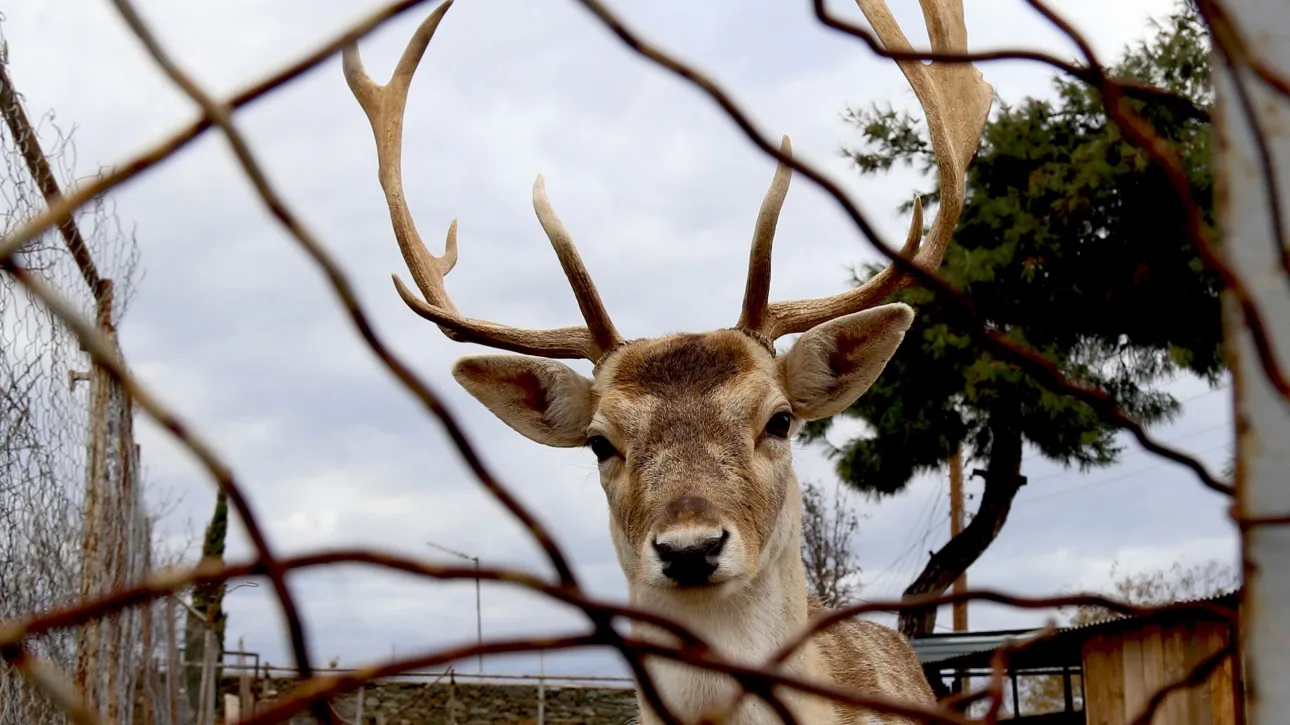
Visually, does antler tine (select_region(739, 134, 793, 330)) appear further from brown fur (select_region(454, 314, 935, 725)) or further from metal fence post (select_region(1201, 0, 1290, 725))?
metal fence post (select_region(1201, 0, 1290, 725))

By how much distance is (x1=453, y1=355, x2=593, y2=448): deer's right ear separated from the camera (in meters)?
4.34

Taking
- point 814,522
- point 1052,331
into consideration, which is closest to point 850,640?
point 1052,331

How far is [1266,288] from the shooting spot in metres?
1.04

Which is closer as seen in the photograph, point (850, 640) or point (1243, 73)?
point (1243, 73)

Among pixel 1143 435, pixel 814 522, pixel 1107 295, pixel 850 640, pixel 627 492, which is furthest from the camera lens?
pixel 814 522

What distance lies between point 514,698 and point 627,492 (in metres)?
22.1

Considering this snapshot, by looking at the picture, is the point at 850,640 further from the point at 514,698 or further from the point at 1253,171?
the point at 514,698

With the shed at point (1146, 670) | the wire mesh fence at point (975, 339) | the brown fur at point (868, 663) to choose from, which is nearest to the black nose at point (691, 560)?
the brown fur at point (868, 663)

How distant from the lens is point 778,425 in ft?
13.4

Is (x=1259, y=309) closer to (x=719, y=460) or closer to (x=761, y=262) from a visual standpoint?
(x=719, y=460)

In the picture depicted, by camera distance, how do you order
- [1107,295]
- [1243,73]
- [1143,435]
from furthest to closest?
[1107,295]
[1143,435]
[1243,73]

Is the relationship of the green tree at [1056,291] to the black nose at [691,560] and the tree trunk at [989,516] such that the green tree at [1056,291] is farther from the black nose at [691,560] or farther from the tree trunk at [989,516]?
the black nose at [691,560]

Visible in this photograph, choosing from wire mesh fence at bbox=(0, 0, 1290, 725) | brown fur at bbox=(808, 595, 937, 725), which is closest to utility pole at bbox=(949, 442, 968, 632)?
brown fur at bbox=(808, 595, 937, 725)

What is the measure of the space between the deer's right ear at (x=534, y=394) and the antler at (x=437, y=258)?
34 cm
